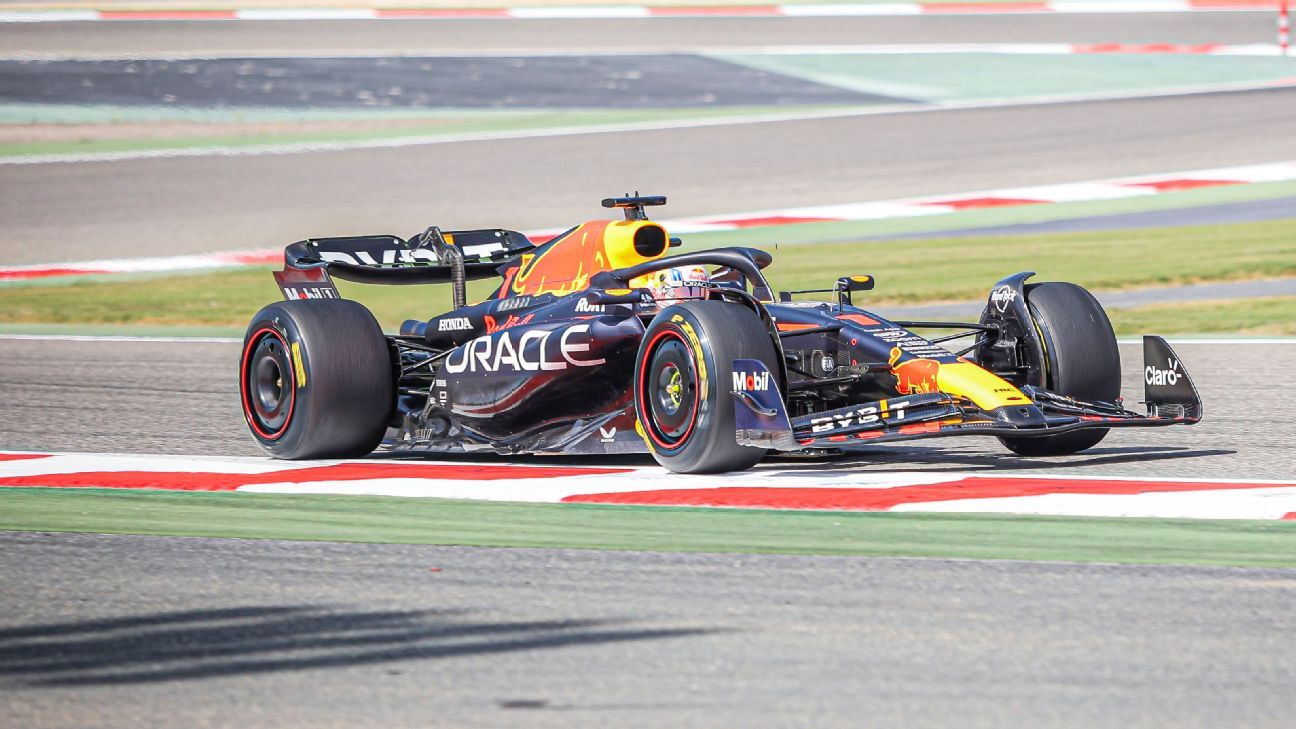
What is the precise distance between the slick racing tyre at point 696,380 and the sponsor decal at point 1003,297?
139 cm

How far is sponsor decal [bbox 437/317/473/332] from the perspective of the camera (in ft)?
32.4

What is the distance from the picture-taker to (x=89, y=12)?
1430 inches

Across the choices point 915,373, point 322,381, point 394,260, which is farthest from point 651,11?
point 915,373

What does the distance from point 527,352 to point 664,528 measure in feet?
7.59

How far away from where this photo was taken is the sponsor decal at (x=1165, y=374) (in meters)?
8.62

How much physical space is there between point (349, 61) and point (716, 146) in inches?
354

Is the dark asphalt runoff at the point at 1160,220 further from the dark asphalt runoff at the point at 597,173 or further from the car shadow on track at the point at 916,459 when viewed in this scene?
the car shadow on track at the point at 916,459

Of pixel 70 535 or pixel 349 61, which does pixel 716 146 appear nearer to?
pixel 349 61

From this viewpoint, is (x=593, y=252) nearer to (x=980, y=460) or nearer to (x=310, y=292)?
(x=310, y=292)

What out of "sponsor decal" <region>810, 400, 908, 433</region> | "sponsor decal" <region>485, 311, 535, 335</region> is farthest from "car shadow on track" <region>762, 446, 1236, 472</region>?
"sponsor decal" <region>485, 311, 535, 335</region>

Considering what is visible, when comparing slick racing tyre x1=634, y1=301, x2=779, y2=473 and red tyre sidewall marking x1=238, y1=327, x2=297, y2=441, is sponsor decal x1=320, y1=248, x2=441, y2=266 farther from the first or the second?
slick racing tyre x1=634, y1=301, x2=779, y2=473

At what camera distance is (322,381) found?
30.7 feet

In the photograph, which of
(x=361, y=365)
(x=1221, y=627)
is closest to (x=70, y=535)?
(x=361, y=365)

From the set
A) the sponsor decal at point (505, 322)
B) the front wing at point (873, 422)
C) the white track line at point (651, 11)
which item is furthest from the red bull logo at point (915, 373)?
the white track line at point (651, 11)
